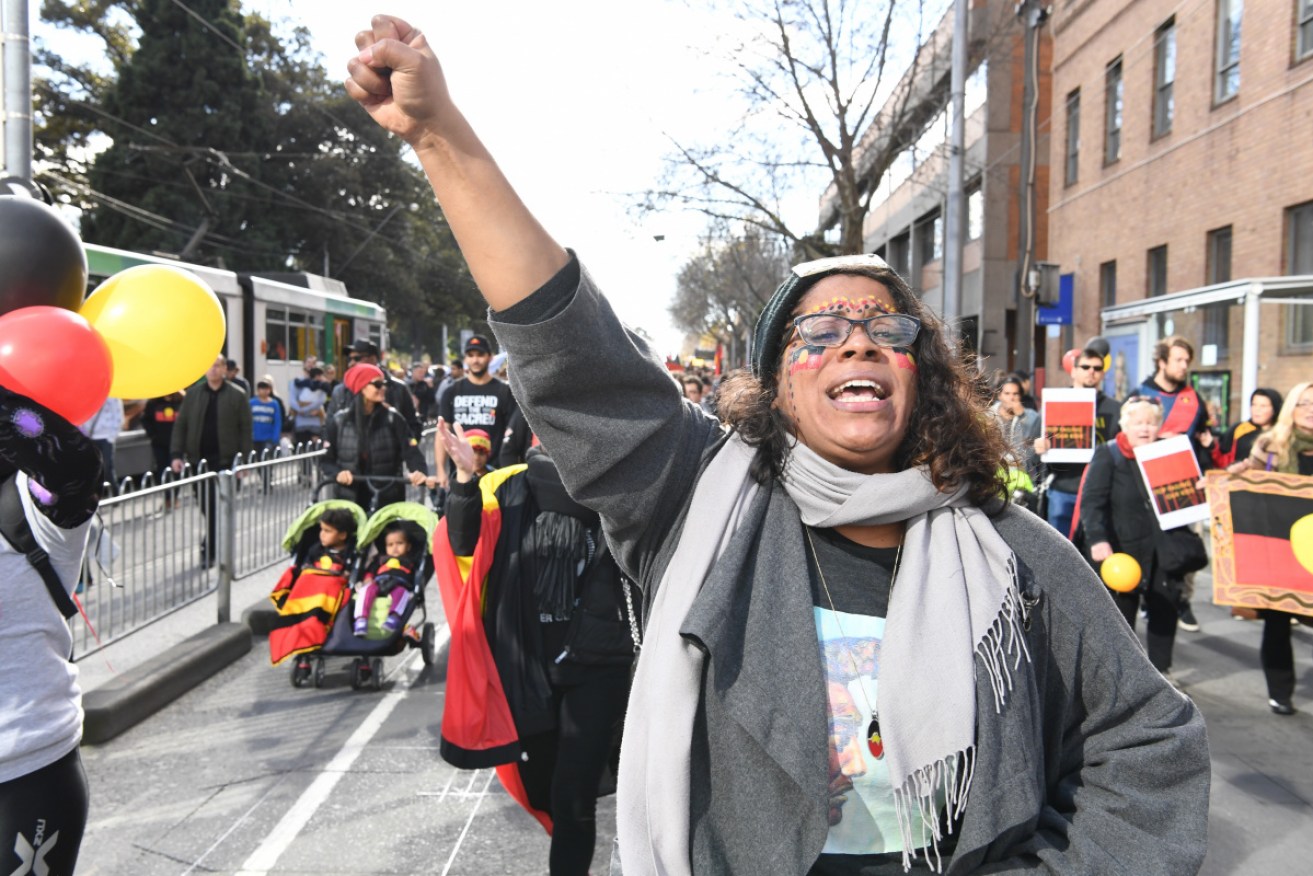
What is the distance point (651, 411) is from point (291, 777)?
161 inches

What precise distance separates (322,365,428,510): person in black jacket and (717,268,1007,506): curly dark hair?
6.41 meters

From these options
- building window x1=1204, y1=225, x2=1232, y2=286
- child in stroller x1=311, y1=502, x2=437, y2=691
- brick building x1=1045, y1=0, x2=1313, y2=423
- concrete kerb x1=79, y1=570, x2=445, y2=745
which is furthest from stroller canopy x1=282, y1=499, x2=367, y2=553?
building window x1=1204, y1=225, x2=1232, y2=286

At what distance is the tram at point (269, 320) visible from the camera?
14.3 metres

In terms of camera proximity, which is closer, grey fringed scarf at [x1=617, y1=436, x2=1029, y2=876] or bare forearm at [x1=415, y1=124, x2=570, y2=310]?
bare forearm at [x1=415, y1=124, x2=570, y2=310]

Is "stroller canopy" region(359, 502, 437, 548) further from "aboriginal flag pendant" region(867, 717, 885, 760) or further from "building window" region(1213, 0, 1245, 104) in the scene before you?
"building window" region(1213, 0, 1245, 104)

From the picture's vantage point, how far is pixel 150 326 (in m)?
2.95

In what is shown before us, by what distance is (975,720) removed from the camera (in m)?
1.67

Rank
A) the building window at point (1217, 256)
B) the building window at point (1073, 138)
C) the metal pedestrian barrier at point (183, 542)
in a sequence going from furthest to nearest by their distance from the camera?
the building window at point (1073, 138) → the building window at point (1217, 256) → the metal pedestrian barrier at point (183, 542)

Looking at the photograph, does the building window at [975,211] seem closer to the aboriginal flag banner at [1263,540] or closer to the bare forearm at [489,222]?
the aboriginal flag banner at [1263,540]

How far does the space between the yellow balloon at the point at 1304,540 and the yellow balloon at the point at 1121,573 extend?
813mm

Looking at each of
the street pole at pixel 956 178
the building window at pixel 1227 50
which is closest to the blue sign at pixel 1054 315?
the street pole at pixel 956 178

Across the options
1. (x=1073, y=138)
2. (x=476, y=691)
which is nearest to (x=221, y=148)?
(x=1073, y=138)

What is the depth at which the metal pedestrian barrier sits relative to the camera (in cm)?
657

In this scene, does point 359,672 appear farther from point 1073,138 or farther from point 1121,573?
point 1073,138
